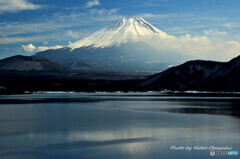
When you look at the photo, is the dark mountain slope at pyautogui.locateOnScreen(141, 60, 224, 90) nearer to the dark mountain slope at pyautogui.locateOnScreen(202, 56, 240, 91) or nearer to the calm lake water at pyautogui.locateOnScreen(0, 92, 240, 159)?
the dark mountain slope at pyautogui.locateOnScreen(202, 56, 240, 91)

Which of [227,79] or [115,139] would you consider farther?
[227,79]

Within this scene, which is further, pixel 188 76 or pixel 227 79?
pixel 188 76

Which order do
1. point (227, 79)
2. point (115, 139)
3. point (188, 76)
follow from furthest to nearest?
point (188, 76)
point (227, 79)
point (115, 139)

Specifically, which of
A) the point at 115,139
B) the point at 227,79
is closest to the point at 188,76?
the point at 227,79

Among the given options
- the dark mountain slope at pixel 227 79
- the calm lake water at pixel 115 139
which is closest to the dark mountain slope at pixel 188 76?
the dark mountain slope at pixel 227 79

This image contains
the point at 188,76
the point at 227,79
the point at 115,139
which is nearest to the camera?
the point at 115,139

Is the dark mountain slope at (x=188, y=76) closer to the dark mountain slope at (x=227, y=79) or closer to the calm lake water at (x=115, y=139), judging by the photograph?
the dark mountain slope at (x=227, y=79)

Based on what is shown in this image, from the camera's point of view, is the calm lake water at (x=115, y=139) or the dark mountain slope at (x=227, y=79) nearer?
the calm lake water at (x=115, y=139)

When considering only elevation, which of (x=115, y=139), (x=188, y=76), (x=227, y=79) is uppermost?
(x=188, y=76)

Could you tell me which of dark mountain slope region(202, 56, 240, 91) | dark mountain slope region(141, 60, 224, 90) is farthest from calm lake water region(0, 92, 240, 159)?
dark mountain slope region(141, 60, 224, 90)

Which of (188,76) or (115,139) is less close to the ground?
(188,76)

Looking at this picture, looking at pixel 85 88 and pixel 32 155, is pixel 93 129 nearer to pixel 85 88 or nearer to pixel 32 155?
pixel 32 155

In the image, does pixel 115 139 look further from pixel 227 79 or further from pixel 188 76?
pixel 188 76
